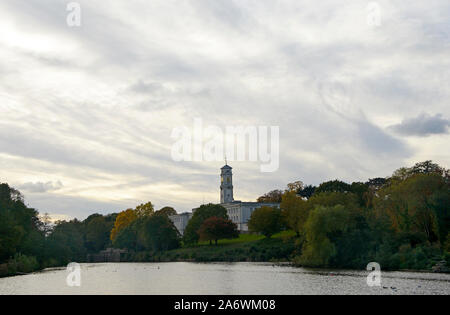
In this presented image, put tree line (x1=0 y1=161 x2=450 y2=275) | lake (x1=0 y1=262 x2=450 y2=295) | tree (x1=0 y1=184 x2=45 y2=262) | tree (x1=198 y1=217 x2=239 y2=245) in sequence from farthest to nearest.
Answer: tree (x1=198 y1=217 x2=239 y2=245) < tree line (x1=0 y1=161 x2=450 y2=275) < tree (x1=0 y1=184 x2=45 y2=262) < lake (x1=0 y1=262 x2=450 y2=295)

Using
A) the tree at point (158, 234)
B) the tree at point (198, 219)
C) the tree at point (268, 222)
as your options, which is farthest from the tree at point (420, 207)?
the tree at point (198, 219)

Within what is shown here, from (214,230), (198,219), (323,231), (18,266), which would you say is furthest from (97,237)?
(323,231)

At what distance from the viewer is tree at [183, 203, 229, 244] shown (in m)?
155

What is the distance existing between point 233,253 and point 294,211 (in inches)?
689

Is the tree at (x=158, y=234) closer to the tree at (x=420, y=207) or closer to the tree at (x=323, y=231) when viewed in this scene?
the tree at (x=323, y=231)

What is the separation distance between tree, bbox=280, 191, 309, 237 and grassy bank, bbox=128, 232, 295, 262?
394 centimetres

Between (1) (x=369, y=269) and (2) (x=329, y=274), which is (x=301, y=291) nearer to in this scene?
(2) (x=329, y=274)

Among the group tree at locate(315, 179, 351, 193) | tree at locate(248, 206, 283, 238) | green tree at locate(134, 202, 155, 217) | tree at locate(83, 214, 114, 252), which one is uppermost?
tree at locate(315, 179, 351, 193)

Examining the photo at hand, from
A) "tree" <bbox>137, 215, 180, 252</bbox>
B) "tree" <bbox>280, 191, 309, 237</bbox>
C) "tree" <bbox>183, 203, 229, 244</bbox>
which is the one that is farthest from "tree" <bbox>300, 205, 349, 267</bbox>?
"tree" <bbox>183, 203, 229, 244</bbox>

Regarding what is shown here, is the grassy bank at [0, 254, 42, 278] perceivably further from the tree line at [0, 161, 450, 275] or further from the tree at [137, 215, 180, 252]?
the tree at [137, 215, 180, 252]

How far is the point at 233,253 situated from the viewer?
4978 inches

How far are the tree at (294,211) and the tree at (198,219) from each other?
2645cm

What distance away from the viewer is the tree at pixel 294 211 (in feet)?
392
